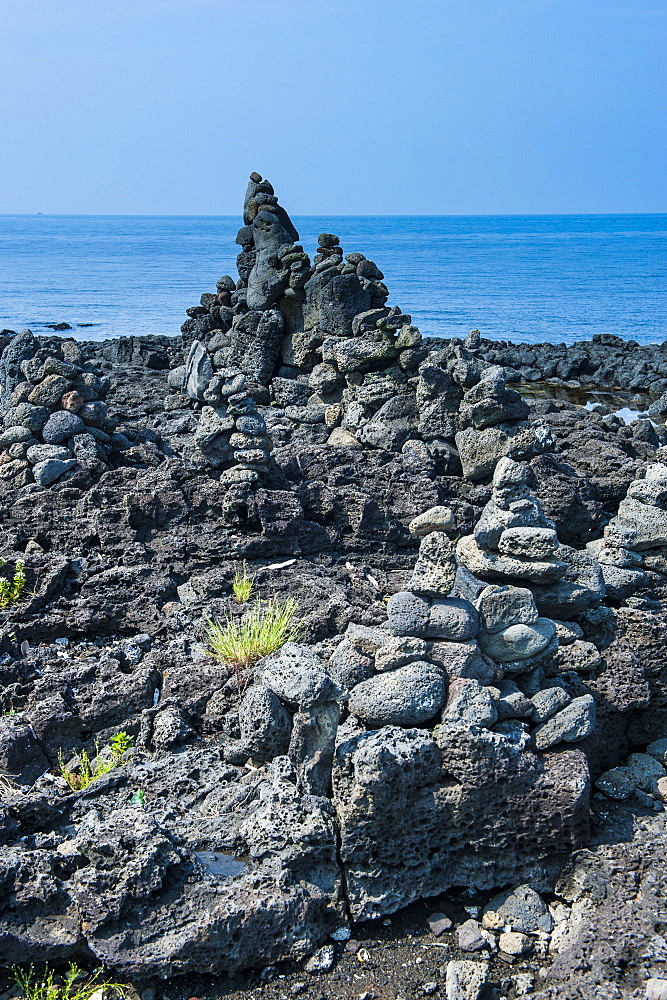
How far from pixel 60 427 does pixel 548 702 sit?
257 inches

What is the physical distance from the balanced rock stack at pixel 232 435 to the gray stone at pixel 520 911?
4.92 metres

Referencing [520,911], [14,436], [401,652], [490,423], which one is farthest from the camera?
[490,423]

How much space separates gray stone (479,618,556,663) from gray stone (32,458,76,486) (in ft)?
17.8

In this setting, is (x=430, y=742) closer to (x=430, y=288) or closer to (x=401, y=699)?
(x=401, y=699)

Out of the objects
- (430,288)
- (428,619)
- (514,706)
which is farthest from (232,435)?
(430,288)

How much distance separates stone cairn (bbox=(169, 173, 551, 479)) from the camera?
34.4ft

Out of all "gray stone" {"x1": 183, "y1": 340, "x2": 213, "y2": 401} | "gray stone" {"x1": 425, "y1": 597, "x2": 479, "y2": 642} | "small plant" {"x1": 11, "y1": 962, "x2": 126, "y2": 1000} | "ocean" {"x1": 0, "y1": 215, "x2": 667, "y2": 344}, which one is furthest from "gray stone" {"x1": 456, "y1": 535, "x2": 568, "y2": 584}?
"ocean" {"x1": 0, "y1": 215, "x2": 667, "y2": 344}

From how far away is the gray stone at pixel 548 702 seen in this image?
6109 mm

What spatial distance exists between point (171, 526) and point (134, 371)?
14111mm

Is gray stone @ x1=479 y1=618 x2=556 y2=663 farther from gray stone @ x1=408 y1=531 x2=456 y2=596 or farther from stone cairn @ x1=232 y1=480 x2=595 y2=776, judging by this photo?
gray stone @ x1=408 y1=531 x2=456 y2=596

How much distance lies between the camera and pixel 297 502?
29.6ft

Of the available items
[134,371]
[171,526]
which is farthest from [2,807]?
[134,371]

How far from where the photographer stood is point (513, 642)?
632cm

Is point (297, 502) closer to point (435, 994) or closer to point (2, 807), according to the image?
point (2, 807)
